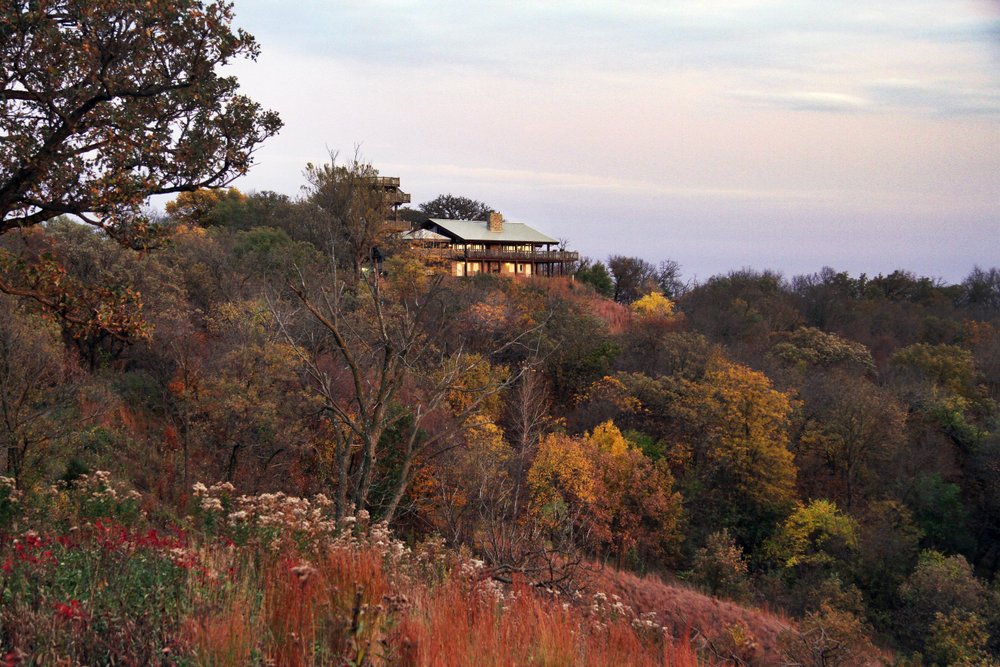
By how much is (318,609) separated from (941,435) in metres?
40.3

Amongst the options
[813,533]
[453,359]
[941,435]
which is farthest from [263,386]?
[941,435]

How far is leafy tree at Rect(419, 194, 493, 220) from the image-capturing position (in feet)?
270

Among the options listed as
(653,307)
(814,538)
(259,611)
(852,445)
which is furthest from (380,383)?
(653,307)

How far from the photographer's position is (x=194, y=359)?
2728 centimetres

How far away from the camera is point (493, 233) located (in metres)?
65.4

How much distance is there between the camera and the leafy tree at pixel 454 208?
8219 cm

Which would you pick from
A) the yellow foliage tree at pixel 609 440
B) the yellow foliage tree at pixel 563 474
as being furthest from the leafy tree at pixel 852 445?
the yellow foliage tree at pixel 563 474

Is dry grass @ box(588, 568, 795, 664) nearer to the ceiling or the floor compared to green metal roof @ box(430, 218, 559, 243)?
nearer to the floor

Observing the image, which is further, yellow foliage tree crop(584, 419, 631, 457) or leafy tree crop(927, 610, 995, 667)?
yellow foliage tree crop(584, 419, 631, 457)

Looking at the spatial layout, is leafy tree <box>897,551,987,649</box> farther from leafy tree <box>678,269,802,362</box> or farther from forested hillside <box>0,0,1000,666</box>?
leafy tree <box>678,269,802,362</box>

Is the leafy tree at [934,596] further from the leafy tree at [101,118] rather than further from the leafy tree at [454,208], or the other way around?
the leafy tree at [454,208]

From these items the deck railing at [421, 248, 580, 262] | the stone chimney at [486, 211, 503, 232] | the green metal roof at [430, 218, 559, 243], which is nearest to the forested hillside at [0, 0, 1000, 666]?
the deck railing at [421, 248, 580, 262]

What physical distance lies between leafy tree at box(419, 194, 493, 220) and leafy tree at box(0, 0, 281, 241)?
236ft

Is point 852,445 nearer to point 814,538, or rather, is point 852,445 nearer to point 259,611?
point 814,538
